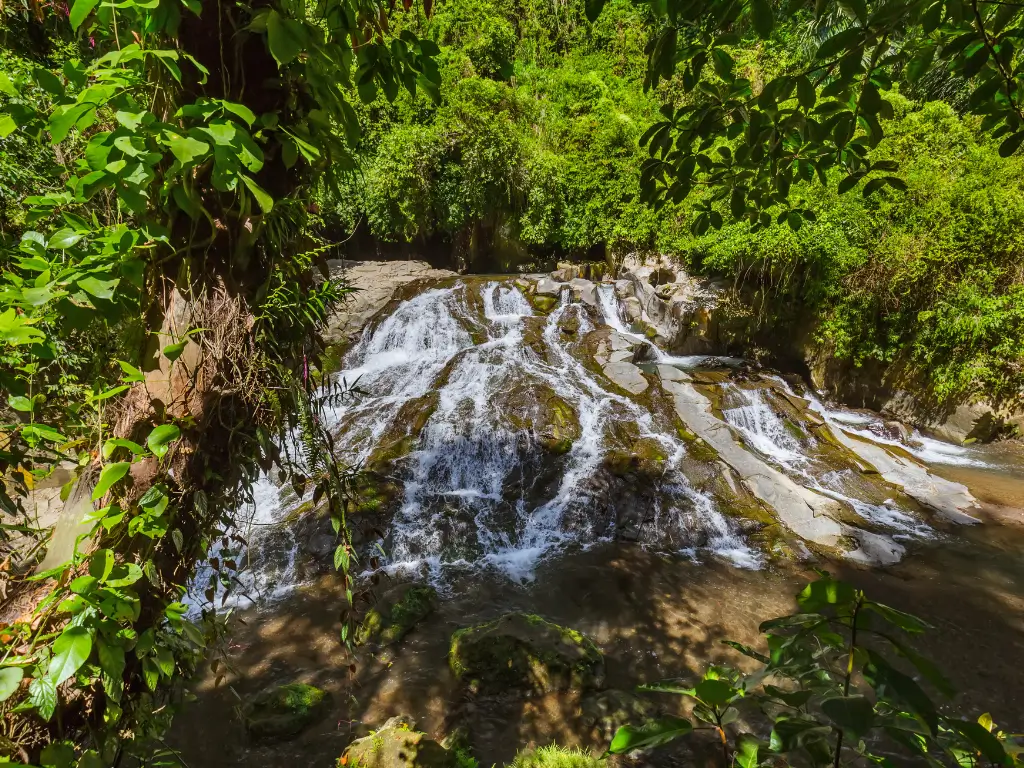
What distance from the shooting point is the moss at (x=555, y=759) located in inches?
117

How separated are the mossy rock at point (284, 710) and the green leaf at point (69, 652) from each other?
3476mm

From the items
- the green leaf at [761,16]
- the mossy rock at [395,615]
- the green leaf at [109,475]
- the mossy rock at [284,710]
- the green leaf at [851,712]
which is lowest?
the mossy rock at [395,615]

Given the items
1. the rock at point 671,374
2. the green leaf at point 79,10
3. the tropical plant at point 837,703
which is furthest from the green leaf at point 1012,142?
the rock at point 671,374

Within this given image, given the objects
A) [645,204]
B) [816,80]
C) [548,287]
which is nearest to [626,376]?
[548,287]

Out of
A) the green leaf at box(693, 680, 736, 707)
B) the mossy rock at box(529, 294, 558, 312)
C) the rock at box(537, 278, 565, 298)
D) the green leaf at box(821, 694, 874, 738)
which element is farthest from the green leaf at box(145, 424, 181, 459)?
Result: the rock at box(537, 278, 565, 298)

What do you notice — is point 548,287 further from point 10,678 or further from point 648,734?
point 10,678

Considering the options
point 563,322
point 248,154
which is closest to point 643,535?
point 563,322

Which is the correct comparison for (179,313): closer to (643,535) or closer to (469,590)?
(469,590)

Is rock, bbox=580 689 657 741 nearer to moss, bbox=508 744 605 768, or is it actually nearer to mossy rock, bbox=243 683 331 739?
moss, bbox=508 744 605 768

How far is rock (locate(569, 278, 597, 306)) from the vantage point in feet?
39.2

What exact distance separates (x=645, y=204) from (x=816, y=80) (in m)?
10.4

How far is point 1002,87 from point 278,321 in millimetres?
2340

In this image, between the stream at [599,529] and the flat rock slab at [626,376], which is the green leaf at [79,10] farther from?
the flat rock slab at [626,376]

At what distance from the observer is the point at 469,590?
545 cm
